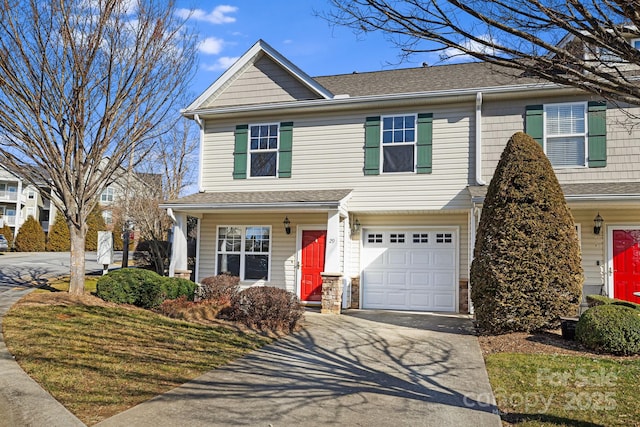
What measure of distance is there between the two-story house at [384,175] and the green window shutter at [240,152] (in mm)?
30

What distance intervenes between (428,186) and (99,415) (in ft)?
30.4

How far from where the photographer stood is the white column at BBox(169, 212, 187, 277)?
41.5 ft

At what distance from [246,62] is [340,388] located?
10555 millimetres

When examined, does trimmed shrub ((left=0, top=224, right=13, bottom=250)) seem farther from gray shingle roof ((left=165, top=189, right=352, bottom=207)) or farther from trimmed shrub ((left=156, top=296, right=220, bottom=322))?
trimmed shrub ((left=156, top=296, right=220, bottom=322))

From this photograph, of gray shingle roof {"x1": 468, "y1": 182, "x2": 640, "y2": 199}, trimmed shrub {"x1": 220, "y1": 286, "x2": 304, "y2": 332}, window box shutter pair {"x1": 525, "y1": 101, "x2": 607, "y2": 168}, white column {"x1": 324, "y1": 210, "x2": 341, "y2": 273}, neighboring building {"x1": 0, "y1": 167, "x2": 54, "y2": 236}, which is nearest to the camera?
trimmed shrub {"x1": 220, "y1": 286, "x2": 304, "y2": 332}

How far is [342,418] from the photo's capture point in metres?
4.49

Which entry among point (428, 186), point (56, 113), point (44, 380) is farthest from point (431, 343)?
point (56, 113)

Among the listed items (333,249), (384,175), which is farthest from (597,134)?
(333,249)

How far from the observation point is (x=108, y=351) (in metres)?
6.45

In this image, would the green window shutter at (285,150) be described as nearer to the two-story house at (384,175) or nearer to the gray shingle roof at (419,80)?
the two-story house at (384,175)

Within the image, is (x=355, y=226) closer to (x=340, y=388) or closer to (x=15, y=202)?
(x=340, y=388)

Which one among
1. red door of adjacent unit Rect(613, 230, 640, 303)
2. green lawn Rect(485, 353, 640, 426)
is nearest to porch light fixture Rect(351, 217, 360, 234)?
red door of adjacent unit Rect(613, 230, 640, 303)

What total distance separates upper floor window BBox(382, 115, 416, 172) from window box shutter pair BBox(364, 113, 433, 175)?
0.51 feet

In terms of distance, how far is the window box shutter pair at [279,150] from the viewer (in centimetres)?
1305
